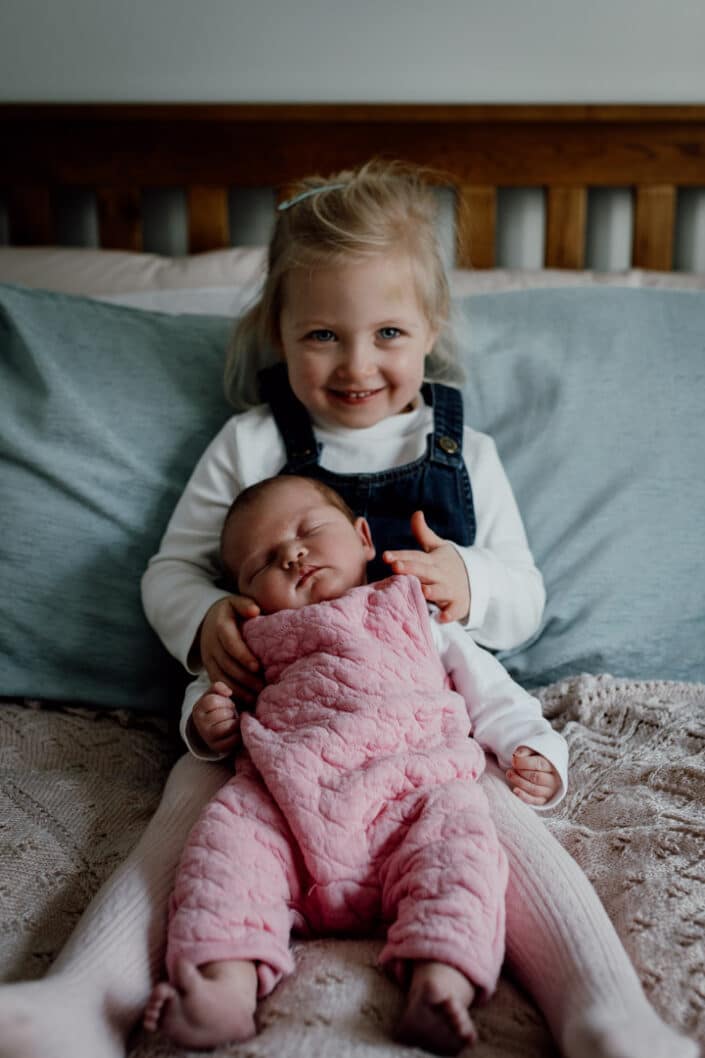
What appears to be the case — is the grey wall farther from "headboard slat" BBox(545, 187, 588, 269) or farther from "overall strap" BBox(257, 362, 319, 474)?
"overall strap" BBox(257, 362, 319, 474)

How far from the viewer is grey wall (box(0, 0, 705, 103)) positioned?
1.83 m

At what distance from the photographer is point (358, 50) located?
6.06 ft

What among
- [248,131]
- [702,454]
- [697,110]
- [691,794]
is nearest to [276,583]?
[691,794]

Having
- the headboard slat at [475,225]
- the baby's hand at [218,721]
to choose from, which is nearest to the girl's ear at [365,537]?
the baby's hand at [218,721]

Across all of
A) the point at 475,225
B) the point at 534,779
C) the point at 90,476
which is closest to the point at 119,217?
the point at 475,225

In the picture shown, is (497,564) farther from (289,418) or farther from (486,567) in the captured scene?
(289,418)

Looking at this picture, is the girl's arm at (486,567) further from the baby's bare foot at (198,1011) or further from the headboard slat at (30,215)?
the headboard slat at (30,215)

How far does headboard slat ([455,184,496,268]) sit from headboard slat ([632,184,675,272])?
27cm

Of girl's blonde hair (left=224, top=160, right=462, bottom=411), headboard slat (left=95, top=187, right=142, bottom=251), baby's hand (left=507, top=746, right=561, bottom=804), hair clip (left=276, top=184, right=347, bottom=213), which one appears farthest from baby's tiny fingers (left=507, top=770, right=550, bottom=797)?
headboard slat (left=95, top=187, right=142, bottom=251)

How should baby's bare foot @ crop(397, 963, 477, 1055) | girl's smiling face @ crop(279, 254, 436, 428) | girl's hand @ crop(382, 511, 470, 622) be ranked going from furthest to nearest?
girl's smiling face @ crop(279, 254, 436, 428) < girl's hand @ crop(382, 511, 470, 622) < baby's bare foot @ crop(397, 963, 477, 1055)

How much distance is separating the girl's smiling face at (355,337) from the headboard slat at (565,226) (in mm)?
700

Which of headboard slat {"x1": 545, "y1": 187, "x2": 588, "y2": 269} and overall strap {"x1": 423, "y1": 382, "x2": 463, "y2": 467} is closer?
overall strap {"x1": 423, "y1": 382, "x2": 463, "y2": 467}

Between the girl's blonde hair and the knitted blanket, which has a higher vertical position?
the girl's blonde hair

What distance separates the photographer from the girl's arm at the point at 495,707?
93 centimetres
